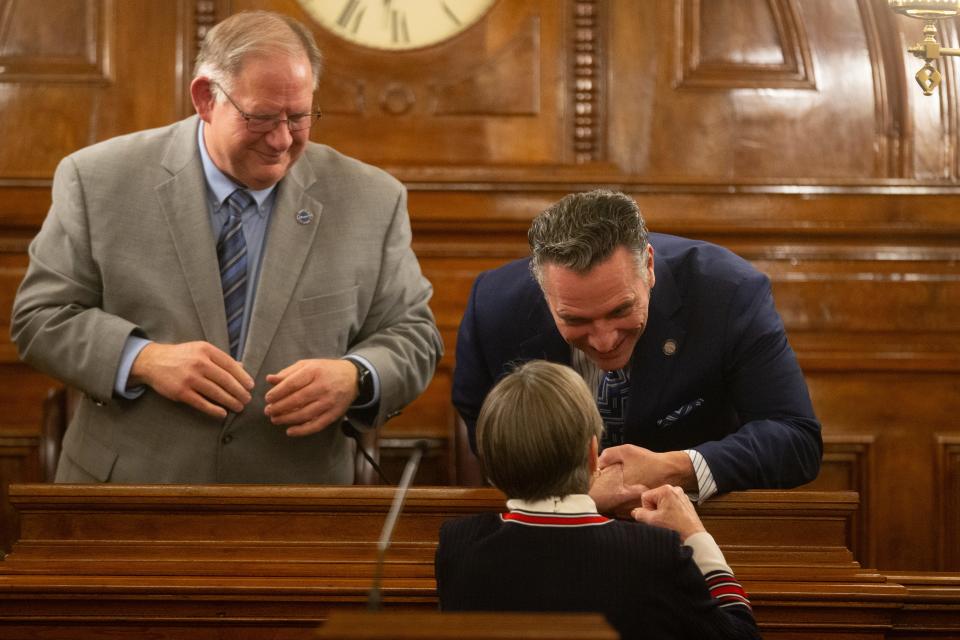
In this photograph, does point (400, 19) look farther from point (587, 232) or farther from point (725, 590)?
point (725, 590)

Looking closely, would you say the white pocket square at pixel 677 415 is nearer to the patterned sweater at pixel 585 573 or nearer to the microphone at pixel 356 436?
the microphone at pixel 356 436

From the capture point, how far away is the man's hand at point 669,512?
7.35ft

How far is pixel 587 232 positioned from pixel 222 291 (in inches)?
37.7

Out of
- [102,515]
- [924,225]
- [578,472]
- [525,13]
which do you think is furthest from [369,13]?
[578,472]

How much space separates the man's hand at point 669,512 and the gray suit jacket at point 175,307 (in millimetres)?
919

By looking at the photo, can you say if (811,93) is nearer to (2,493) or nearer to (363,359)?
(363,359)

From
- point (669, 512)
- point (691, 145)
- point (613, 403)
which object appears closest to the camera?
point (669, 512)

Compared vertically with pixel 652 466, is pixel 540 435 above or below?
above

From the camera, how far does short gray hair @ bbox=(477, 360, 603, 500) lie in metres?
1.93

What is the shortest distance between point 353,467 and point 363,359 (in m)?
0.39

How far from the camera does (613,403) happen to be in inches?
115

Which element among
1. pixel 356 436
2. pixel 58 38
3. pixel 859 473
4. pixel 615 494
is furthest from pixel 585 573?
pixel 58 38

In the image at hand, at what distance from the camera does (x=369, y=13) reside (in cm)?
449

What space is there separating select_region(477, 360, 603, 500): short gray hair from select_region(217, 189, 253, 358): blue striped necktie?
1310 millimetres
